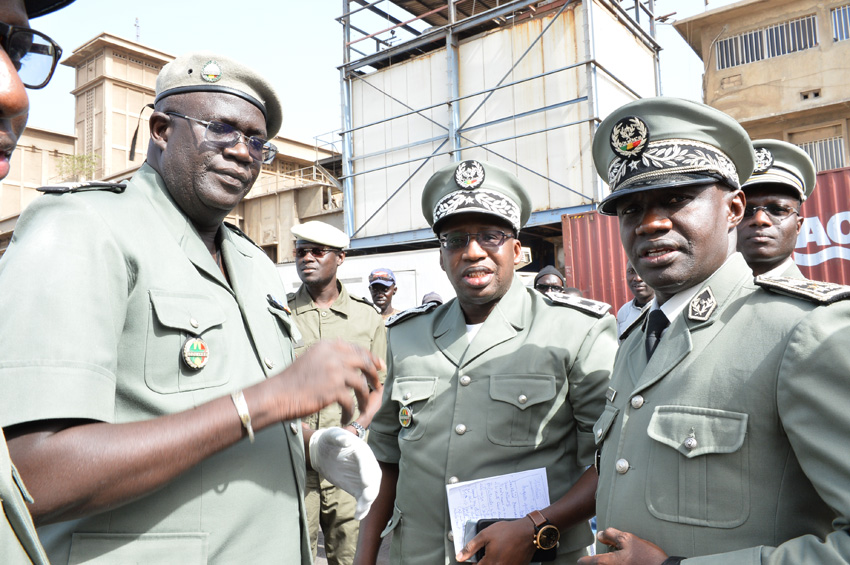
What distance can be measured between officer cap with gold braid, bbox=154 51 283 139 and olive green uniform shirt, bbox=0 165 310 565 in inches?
10.2

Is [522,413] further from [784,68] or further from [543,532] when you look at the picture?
[784,68]

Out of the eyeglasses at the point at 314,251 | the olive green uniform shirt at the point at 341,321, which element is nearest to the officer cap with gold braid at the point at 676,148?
the olive green uniform shirt at the point at 341,321

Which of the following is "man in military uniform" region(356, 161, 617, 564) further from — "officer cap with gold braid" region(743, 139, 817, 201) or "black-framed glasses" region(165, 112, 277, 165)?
"officer cap with gold braid" region(743, 139, 817, 201)

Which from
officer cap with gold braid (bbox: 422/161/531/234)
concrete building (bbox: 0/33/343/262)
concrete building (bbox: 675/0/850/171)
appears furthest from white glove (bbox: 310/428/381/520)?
concrete building (bbox: 0/33/343/262)

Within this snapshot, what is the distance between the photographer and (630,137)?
5.85ft

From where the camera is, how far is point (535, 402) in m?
2.19

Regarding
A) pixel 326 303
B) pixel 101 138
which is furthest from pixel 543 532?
pixel 101 138

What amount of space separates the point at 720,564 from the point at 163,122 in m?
1.80

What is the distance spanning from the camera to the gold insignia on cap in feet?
5.17

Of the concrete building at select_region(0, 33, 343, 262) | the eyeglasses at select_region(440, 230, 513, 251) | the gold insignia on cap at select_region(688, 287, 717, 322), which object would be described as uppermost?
the concrete building at select_region(0, 33, 343, 262)

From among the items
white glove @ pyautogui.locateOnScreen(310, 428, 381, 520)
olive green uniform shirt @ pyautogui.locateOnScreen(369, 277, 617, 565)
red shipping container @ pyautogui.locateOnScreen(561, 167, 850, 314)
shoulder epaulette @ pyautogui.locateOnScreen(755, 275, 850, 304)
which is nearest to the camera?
shoulder epaulette @ pyautogui.locateOnScreen(755, 275, 850, 304)

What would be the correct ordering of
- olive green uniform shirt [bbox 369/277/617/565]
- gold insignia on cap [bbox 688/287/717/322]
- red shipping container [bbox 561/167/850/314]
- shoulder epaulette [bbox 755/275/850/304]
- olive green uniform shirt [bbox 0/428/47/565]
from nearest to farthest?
olive green uniform shirt [bbox 0/428/47/565], shoulder epaulette [bbox 755/275/850/304], gold insignia on cap [bbox 688/287/717/322], olive green uniform shirt [bbox 369/277/617/565], red shipping container [bbox 561/167/850/314]

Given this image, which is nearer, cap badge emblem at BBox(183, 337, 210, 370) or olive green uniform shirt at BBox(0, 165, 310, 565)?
olive green uniform shirt at BBox(0, 165, 310, 565)

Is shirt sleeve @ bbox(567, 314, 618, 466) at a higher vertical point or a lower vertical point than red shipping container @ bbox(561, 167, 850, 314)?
lower
